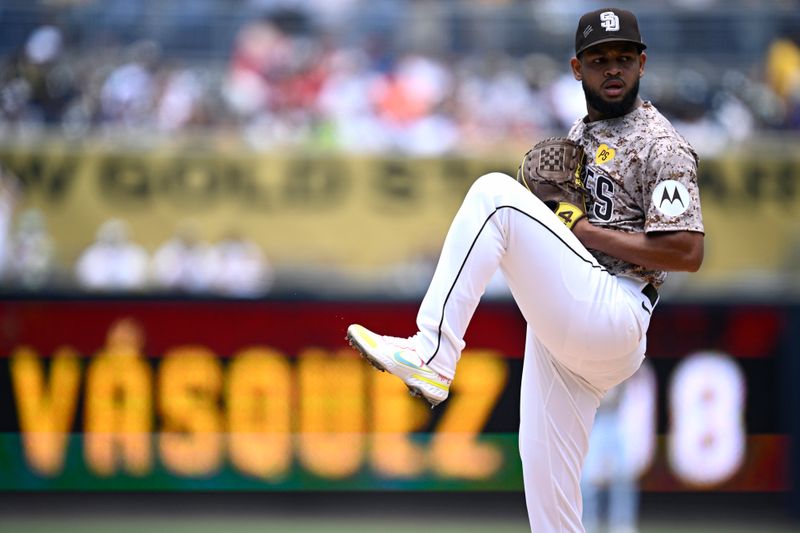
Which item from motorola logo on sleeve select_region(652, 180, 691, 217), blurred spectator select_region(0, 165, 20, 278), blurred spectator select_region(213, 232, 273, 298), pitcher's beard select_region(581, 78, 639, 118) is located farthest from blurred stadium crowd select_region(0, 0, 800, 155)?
motorola logo on sleeve select_region(652, 180, 691, 217)

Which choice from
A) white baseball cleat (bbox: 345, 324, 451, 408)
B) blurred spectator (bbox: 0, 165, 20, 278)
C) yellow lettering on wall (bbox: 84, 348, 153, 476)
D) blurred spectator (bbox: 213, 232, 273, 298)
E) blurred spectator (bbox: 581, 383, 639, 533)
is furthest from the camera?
blurred spectator (bbox: 0, 165, 20, 278)

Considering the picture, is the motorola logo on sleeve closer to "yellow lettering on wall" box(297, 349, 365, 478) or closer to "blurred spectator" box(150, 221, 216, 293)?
"yellow lettering on wall" box(297, 349, 365, 478)

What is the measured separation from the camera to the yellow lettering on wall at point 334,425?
8188 mm

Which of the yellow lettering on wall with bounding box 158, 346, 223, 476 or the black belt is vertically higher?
the black belt

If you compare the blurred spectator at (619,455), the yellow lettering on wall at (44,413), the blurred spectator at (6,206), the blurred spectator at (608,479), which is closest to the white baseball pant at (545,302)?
the blurred spectator at (619,455)

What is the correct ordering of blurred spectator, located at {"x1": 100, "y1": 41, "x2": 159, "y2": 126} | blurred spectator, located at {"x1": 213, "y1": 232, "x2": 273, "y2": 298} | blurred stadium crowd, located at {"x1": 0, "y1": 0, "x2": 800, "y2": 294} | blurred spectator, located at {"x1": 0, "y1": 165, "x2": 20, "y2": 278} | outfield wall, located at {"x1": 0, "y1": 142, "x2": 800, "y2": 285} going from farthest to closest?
blurred spectator, located at {"x1": 100, "y1": 41, "x2": 159, "y2": 126}
blurred stadium crowd, located at {"x1": 0, "y1": 0, "x2": 800, "y2": 294}
outfield wall, located at {"x1": 0, "y1": 142, "x2": 800, "y2": 285}
blurred spectator, located at {"x1": 0, "y1": 165, "x2": 20, "y2": 278}
blurred spectator, located at {"x1": 213, "y1": 232, "x2": 273, "y2": 298}

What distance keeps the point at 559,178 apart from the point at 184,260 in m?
7.85

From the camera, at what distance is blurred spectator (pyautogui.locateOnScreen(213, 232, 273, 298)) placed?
11.2m

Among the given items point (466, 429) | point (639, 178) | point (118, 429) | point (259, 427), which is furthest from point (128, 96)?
point (639, 178)

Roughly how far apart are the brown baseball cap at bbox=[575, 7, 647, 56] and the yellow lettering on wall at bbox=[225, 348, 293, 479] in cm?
457

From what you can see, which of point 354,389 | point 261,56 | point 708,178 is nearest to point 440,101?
point 261,56

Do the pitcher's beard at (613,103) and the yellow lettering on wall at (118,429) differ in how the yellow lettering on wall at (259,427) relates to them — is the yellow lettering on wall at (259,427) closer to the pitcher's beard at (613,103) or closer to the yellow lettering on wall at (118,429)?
the yellow lettering on wall at (118,429)

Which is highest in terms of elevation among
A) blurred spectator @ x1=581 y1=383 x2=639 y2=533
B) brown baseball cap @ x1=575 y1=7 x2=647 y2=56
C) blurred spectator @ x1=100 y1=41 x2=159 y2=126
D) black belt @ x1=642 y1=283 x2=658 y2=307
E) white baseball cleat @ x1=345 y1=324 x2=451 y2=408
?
blurred spectator @ x1=100 y1=41 x2=159 y2=126

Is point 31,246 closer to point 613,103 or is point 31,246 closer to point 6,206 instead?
point 6,206
